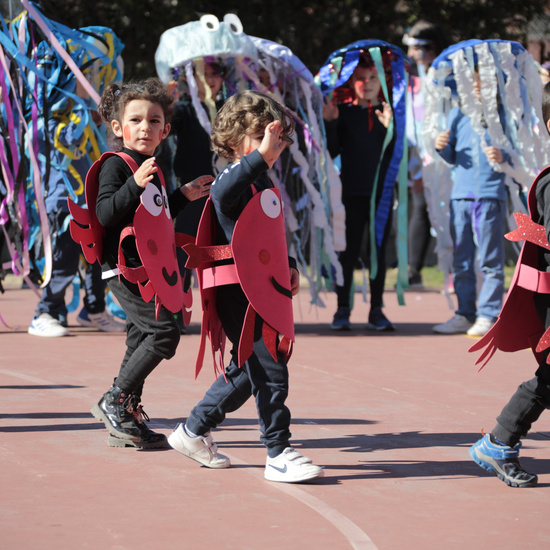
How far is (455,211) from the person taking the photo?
755cm

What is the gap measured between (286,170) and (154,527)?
15.8 feet

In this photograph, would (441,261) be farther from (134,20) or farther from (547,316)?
(134,20)

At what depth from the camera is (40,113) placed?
682cm

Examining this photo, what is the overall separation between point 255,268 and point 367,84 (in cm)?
437

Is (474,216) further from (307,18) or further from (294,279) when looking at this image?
(307,18)

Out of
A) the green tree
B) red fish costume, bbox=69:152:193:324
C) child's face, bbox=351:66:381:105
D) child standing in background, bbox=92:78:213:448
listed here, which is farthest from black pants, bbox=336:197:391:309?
the green tree

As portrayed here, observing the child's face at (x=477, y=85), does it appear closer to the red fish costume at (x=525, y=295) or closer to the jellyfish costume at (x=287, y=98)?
the jellyfish costume at (x=287, y=98)

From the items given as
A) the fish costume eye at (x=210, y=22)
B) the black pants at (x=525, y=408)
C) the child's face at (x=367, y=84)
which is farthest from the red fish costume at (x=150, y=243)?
the child's face at (x=367, y=84)

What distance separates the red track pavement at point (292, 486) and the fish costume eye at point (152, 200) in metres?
0.94

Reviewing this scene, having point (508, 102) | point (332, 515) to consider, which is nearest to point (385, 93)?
point (508, 102)

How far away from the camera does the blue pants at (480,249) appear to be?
24.1 feet

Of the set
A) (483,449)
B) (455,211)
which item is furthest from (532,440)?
(455,211)

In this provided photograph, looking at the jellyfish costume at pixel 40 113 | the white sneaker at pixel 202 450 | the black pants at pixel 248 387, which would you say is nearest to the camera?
the black pants at pixel 248 387

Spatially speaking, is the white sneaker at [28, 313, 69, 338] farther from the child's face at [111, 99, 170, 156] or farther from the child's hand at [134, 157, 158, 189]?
the child's hand at [134, 157, 158, 189]
